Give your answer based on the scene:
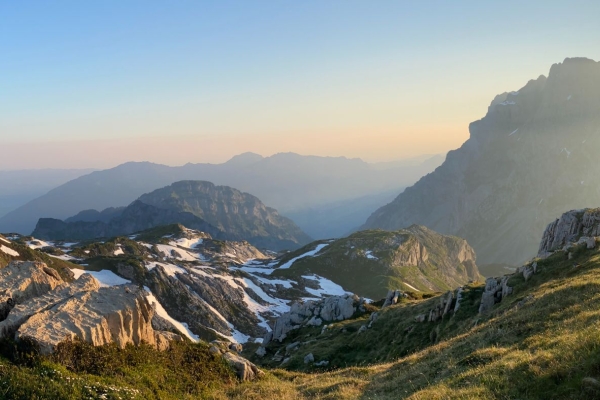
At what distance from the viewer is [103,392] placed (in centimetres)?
1430

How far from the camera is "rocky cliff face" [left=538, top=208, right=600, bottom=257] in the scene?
208ft

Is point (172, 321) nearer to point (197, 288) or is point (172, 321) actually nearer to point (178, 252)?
point (197, 288)

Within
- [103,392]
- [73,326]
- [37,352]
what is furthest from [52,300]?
[103,392]

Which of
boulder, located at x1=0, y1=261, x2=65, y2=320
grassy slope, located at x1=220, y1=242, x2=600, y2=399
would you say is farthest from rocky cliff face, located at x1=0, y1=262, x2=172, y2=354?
grassy slope, located at x1=220, y1=242, x2=600, y2=399

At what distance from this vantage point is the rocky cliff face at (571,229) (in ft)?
208

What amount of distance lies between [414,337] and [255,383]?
27021 millimetres

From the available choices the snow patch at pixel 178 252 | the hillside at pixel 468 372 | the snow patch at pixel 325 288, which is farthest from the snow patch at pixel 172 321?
the hillside at pixel 468 372

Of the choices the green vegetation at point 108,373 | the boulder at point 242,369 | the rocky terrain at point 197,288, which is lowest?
the rocky terrain at point 197,288

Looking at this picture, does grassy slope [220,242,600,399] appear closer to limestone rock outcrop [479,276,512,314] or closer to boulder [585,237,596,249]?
boulder [585,237,596,249]

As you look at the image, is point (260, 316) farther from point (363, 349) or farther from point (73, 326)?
point (73, 326)

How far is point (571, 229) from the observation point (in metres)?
69.2

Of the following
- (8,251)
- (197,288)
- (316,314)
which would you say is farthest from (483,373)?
(8,251)

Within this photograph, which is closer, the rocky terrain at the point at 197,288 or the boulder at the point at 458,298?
the boulder at the point at 458,298

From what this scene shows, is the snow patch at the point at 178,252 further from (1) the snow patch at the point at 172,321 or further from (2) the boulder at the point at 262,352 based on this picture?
(2) the boulder at the point at 262,352
